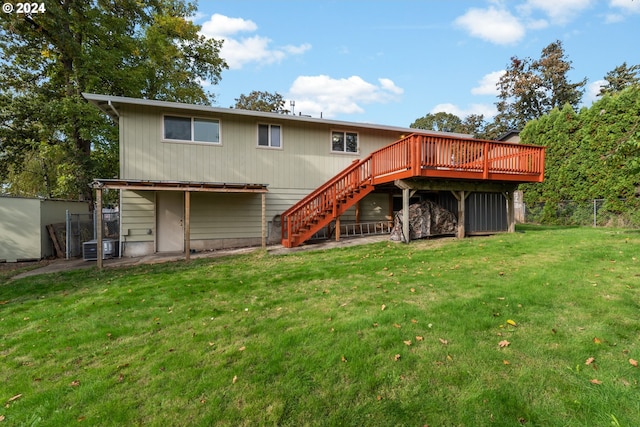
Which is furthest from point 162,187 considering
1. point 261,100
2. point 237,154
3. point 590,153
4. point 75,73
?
→ point 261,100

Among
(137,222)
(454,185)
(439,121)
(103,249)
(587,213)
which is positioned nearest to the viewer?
(103,249)

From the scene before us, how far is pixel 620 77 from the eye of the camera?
28.7m

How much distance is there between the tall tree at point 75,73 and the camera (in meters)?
12.3

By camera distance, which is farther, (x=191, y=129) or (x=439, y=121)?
(x=439, y=121)

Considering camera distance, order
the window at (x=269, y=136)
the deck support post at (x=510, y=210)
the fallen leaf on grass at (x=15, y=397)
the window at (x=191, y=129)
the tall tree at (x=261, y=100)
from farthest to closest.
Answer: the tall tree at (x=261, y=100) → the window at (x=269, y=136) → the deck support post at (x=510, y=210) → the window at (x=191, y=129) → the fallen leaf on grass at (x=15, y=397)

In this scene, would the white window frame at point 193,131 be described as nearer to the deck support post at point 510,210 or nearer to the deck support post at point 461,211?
the deck support post at point 461,211

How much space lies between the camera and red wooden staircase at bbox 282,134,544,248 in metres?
8.37

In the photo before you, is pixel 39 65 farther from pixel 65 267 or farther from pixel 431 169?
pixel 431 169

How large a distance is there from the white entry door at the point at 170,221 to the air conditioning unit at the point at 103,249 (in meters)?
1.24

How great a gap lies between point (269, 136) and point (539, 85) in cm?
3024

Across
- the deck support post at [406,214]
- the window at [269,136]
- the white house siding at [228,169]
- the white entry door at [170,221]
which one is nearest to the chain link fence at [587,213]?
the white house siding at [228,169]

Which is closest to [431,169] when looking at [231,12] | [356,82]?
[231,12]

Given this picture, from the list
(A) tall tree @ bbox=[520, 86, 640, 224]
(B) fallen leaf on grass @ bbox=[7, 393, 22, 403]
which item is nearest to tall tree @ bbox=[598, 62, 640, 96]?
(A) tall tree @ bbox=[520, 86, 640, 224]

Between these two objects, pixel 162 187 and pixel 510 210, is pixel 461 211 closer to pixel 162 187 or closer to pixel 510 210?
pixel 510 210
